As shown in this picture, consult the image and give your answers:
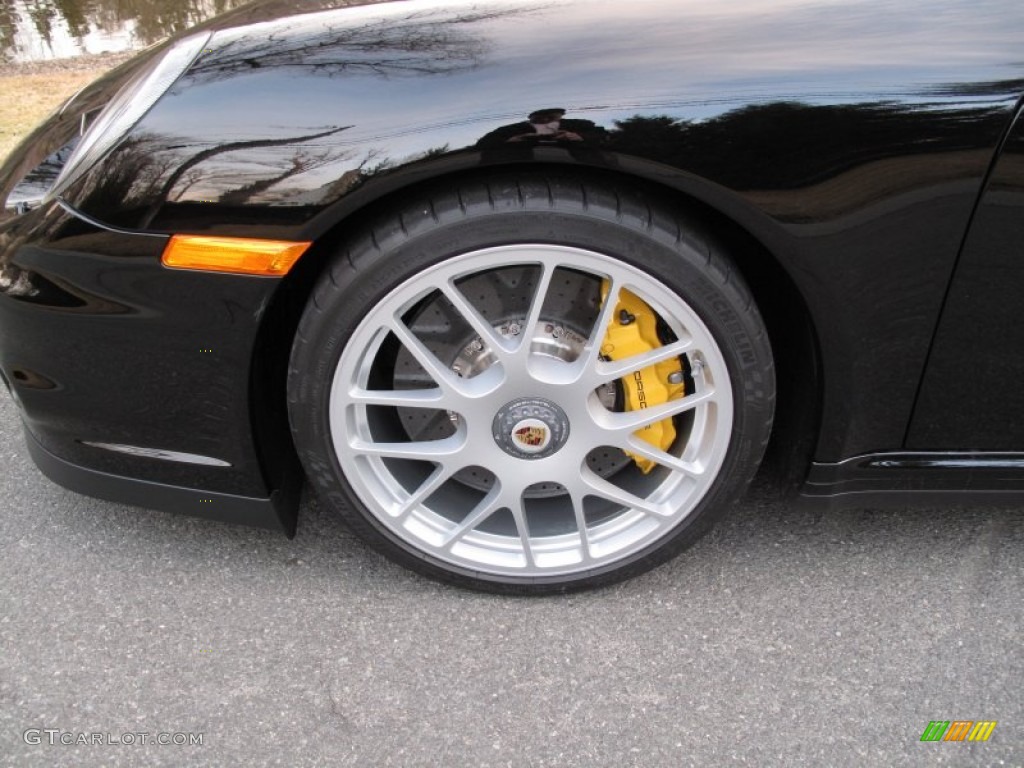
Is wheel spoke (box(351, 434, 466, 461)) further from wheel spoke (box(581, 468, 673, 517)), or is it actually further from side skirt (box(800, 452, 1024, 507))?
side skirt (box(800, 452, 1024, 507))

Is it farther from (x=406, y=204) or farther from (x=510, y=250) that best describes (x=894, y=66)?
(x=406, y=204)

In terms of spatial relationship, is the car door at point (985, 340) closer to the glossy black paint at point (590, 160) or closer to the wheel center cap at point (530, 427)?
the glossy black paint at point (590, 160)

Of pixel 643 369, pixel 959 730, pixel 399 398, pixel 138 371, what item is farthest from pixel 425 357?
pixel 959 730

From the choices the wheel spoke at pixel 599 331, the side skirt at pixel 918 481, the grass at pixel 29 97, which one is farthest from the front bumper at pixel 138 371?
the grass at pixel 29 97

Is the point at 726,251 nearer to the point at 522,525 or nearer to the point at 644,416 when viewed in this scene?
the point at 644,416

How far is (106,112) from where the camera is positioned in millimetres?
1796

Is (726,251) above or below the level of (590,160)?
below

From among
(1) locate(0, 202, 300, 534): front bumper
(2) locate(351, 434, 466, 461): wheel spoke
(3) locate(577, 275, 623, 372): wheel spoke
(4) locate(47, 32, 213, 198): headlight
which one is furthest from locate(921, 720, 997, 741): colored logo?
(4) locate(47, 32, 213, 198): headlight

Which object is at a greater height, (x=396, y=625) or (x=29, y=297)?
(x=29, y=297)

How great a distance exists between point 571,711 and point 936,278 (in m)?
1.04

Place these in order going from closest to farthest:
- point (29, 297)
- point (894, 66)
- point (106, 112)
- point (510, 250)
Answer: point (894, 66) < point (510, 250) < point (29, 297) < point (106, 112)

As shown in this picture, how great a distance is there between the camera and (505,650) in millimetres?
1803

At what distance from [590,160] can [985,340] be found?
0.80 metres

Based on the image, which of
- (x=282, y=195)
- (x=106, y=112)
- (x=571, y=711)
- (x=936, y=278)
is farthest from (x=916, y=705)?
(x=106, y=112)
